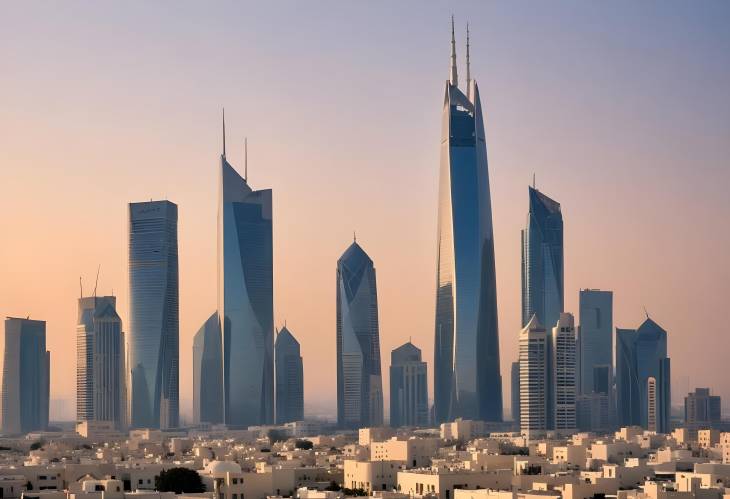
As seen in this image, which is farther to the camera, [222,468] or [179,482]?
[222,468]

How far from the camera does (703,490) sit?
72.4 metres

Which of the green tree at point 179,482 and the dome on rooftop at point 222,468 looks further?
the dome on rooftop at point 222,468

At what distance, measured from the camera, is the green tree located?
269 feet

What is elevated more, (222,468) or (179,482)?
(222,468)

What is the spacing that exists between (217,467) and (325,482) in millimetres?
6234

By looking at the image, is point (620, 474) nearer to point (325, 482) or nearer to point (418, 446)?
point (325, 482)

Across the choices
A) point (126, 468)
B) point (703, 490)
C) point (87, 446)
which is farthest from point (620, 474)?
point (87, 446)

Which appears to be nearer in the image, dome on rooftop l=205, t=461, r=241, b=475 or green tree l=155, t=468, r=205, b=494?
green tree l=155, t=468, r=205, b=494

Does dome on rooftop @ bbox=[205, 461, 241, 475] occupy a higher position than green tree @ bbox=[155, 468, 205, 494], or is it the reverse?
dome on rooftop @ bbox=[205, 461, 241, 475]

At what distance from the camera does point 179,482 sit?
8406 centimetres

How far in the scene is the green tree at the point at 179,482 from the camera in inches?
3233

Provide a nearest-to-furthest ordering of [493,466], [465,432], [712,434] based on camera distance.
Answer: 1. [493,466]
2. [712,434]
3. [465,432]

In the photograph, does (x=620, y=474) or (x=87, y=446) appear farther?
(x=87, y=446)

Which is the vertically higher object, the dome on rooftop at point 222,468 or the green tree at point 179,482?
the dome on rooftop at point 222,468
